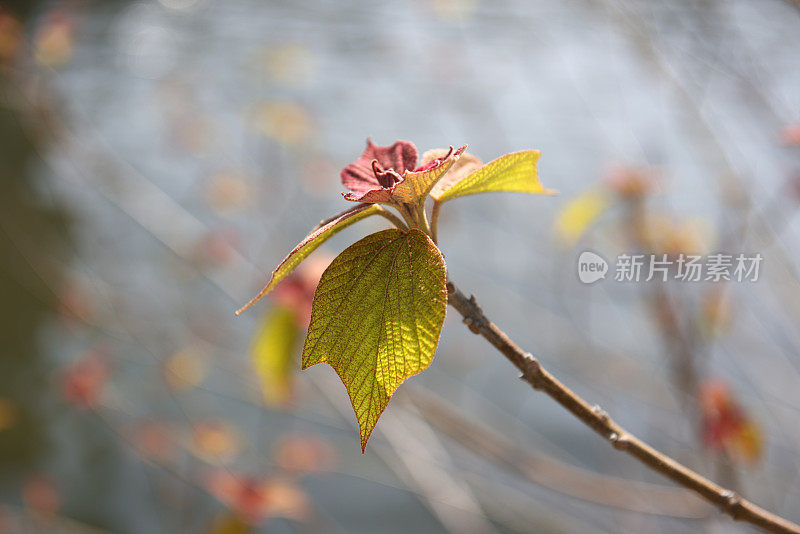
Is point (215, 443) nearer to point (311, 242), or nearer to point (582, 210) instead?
point (582, 210)

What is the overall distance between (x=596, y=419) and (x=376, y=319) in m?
0.15

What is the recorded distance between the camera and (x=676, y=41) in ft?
5.87

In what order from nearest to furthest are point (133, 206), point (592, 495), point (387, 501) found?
point (592, 495)
point (133, 206)
point (387, 501)

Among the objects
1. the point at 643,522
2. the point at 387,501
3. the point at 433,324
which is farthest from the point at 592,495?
the point at 433,324

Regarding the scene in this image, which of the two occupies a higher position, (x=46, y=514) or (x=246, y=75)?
(x=246, y=75)

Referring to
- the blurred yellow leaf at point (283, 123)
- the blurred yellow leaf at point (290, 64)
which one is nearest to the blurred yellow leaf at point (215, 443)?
the blurred yellow leaf at point (283, 123)

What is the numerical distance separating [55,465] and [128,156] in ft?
5.04

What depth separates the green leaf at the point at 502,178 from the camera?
0.33 m

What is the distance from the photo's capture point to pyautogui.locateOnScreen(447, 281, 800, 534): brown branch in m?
0.33

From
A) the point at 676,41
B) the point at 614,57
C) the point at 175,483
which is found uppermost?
the point at 614,57

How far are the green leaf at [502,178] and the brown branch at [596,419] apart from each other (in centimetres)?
6

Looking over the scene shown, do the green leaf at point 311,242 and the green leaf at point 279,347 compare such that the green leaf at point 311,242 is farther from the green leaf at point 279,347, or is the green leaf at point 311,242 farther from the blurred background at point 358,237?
the blurred background at point 358,237

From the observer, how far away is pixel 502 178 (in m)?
0.35

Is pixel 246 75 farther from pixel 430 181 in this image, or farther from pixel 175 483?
pixel 430 181
